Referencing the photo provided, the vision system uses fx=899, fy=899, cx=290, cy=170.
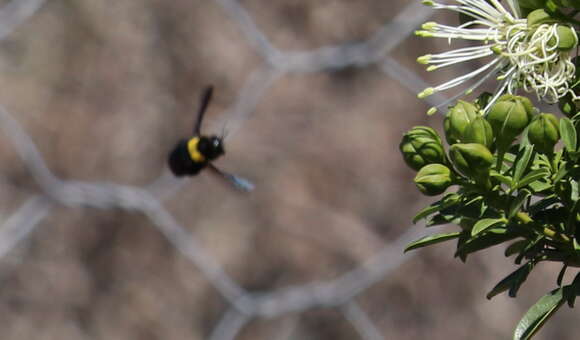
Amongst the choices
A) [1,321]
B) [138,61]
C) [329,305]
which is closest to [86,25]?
[138,61]

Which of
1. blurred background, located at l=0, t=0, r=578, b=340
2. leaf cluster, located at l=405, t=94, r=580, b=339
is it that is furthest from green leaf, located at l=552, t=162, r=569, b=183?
blurred background, located at l=0, t=0, r=578, b=340

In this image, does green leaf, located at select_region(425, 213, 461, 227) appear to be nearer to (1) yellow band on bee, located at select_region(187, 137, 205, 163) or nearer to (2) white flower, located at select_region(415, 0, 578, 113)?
(2) white flower, located at select_region(415, 0, 578, 113)

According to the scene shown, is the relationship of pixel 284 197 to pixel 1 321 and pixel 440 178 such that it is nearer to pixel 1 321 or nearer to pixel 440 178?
pixel 1 321

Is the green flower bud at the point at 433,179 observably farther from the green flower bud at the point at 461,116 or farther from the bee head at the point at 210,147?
the bee head at the point at 210,147

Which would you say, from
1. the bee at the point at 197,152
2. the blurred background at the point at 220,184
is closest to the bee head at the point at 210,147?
the bee at the point at 197,152

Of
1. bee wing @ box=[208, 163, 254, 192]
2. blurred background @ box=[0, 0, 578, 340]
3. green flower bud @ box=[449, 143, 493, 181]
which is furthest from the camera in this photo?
blurred background @ box=[0, 0, 578, 340]
